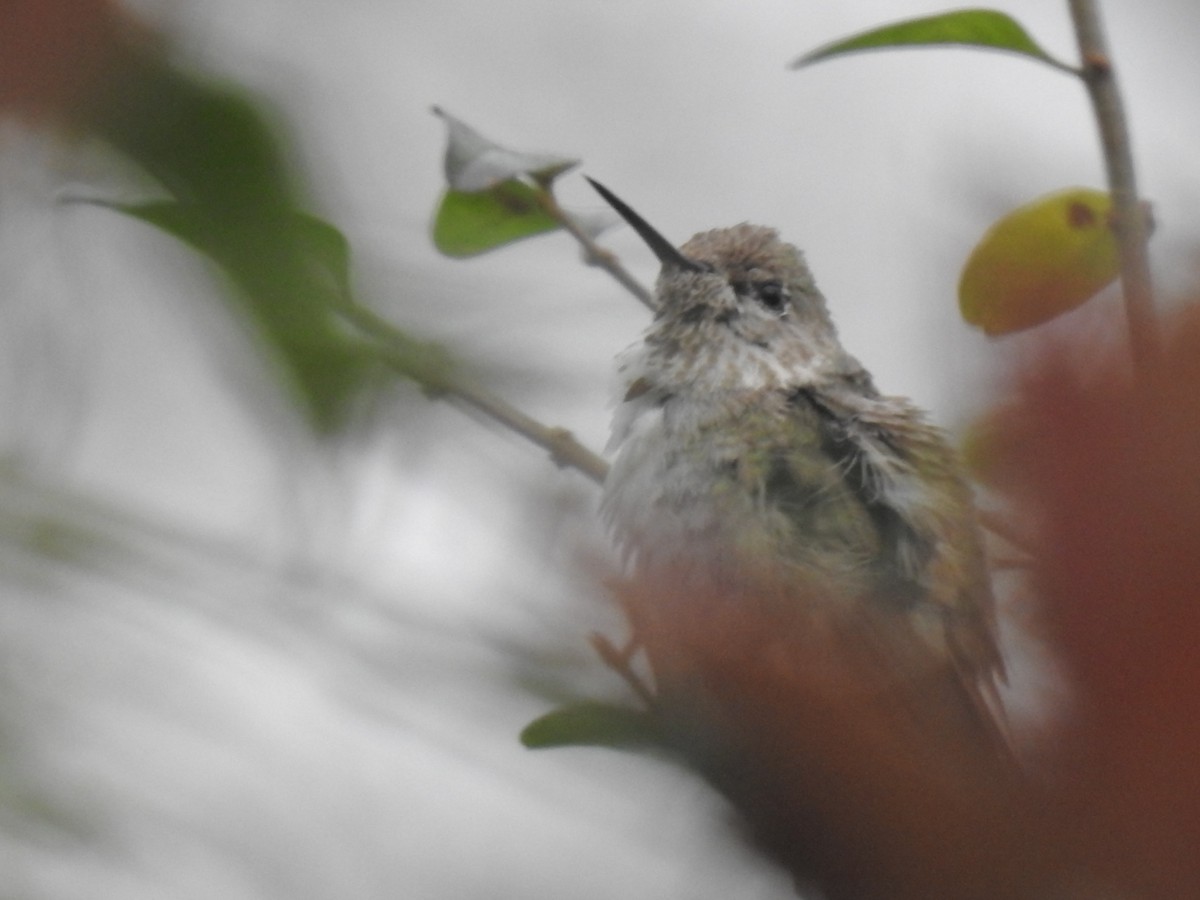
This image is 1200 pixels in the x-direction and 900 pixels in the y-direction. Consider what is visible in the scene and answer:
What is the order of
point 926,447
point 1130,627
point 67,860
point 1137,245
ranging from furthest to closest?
point 926,447 < point 1137,245 < point 67,860 < point 1130,627

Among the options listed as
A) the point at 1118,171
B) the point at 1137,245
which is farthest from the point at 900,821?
the point at 1118,171

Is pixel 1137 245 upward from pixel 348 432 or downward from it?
upward

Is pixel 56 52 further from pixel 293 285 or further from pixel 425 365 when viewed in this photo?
pixel 425 365

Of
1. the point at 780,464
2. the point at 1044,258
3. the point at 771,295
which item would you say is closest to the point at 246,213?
the point at 1044,258

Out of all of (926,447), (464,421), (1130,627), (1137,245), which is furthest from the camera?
(926,447)

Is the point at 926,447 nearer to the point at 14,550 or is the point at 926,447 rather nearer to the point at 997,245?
the point at 997,245

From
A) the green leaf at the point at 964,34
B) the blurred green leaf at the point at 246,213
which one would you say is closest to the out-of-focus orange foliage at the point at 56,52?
the blurred green leaf at the point at 246,213

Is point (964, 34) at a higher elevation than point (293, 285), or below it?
higher
